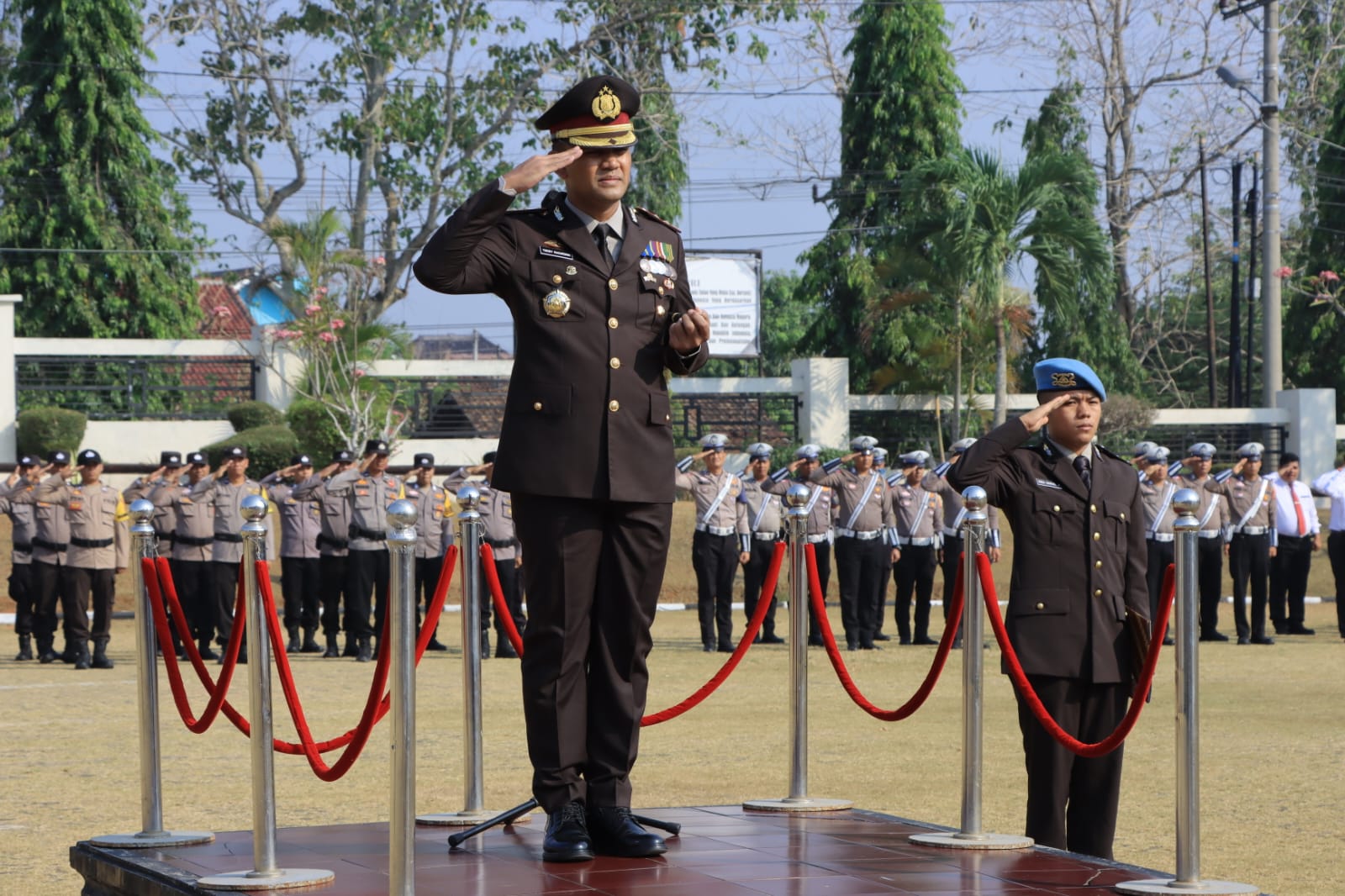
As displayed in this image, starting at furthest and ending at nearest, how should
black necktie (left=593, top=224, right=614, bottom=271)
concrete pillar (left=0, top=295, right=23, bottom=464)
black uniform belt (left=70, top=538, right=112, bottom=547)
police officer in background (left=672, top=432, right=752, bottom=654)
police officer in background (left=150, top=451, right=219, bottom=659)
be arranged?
concrete pillar (left=0, top=295, right=23, bottom=464) → police officer in background (left=672, top=432, right=752, bottom=654) → police officer in background (left=150, top=451, right=219, bottom=659) → black uniform belt (left=70, top=538, right=112, bottom=547) → black necktie (left=593, top=224, right=614, bottom=271)

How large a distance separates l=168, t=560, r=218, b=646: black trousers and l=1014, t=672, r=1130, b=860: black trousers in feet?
36.8

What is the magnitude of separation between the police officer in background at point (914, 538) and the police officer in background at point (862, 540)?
0.67 ft

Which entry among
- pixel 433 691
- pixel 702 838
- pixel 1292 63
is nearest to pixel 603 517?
pixel 702 838

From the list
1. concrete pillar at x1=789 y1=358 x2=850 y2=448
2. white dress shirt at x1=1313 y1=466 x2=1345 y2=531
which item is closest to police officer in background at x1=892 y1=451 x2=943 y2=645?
white dress shirt at x1=1313 y1=466 x2=1345 y2=531

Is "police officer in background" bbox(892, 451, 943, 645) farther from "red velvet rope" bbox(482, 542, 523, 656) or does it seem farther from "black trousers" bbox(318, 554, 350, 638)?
"red velvet rope" bbox(482, 542, 523, 656)

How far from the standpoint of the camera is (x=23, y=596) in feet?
53.7

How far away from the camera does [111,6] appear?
99.9 feet

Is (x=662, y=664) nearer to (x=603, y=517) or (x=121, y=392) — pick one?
(x=603, y=517)

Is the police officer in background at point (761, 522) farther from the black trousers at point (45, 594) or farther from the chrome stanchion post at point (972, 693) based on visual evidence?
the chrome stanchion post at point (972, 693)

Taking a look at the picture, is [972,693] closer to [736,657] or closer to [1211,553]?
[736,657]

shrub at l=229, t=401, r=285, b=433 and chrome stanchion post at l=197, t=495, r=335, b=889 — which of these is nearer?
chrome stanchion post at l=197, t=495, r=335, b=889

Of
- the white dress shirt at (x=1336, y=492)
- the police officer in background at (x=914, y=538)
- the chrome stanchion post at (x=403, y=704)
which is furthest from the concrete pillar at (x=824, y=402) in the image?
the chrome stanchion post at (x=403, y=704)

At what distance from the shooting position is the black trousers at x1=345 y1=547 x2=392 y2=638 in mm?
16000

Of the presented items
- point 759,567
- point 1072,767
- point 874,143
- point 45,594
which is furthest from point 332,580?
point 874,143
